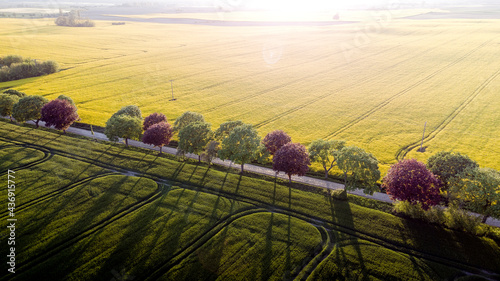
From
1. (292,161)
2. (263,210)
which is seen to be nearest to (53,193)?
(263,210)

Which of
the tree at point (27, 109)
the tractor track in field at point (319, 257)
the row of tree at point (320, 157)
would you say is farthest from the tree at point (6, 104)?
the tractor track in field at point (319, 257)

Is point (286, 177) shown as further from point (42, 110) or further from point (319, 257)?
point (42, 110)

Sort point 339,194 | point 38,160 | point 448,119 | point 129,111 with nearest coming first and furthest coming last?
point 339,194 < point 38,160 < point 129,111 < point 448,119

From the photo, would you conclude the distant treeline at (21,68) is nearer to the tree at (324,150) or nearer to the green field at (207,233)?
the green field at (207,233)

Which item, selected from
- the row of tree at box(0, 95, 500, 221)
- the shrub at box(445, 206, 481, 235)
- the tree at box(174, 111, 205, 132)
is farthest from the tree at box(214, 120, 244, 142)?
the shrub at box(445, 206, 481, 235)

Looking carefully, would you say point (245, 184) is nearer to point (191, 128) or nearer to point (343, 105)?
point (191, 128)

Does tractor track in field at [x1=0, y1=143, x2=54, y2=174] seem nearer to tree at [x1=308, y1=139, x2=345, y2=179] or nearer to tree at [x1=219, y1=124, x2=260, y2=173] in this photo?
tree at [x1=219, y1=124, x2=260, y2=173]
